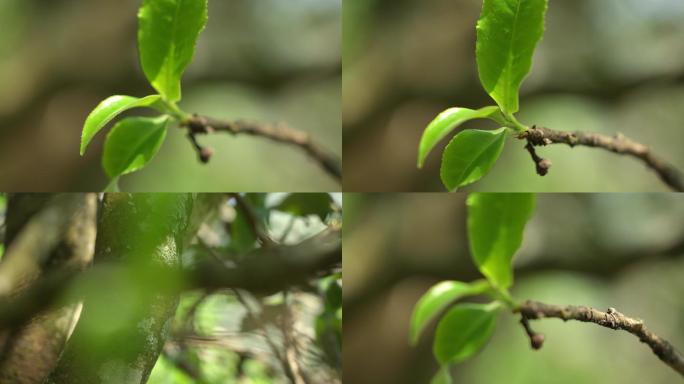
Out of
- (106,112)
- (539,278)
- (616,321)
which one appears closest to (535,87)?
(539,278)

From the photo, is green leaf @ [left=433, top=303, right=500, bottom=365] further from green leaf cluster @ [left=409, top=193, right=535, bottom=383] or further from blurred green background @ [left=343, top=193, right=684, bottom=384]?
blurred green background @ [left=343, top=193, right=684, bottom=384]

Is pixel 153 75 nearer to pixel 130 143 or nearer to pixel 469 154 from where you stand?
pixel 130 143

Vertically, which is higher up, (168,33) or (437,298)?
(168,33)

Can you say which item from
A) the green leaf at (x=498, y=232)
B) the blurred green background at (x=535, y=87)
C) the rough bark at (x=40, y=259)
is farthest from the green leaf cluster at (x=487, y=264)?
the rough bark at (x=40, y=259)

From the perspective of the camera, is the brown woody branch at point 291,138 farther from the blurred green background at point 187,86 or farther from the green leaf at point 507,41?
the green leaf at point 507,41

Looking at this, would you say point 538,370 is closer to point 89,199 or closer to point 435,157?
point 435,157

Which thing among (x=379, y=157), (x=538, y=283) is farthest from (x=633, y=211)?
(x=379, y=157)
